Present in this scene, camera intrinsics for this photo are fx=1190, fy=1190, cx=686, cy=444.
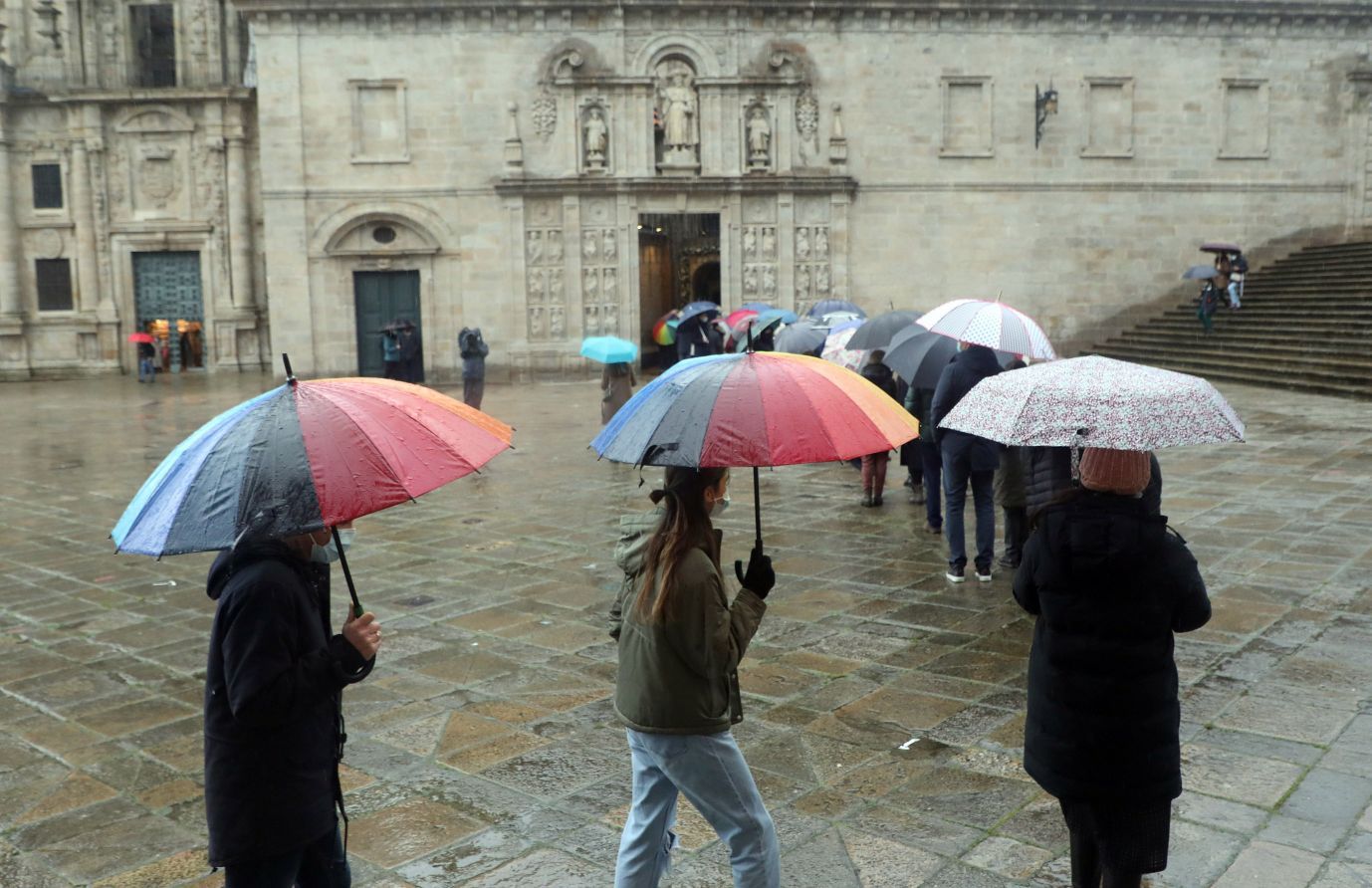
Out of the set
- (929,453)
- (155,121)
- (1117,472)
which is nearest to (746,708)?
(1117,472)

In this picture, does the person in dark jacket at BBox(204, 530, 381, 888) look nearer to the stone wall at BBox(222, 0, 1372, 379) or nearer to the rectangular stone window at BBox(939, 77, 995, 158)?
the stone wall at BBox(222, 0, 1372, 379)

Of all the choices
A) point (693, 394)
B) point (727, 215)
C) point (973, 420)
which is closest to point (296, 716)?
point (693, 394)

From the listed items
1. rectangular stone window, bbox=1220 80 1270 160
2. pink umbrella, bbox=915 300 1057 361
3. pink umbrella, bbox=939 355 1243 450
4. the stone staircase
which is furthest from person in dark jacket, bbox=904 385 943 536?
rectangular stone window, bbox=1220 80 1270 160

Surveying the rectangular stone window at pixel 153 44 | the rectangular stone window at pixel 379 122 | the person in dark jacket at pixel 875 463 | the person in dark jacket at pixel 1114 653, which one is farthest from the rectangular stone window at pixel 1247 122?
the person in dark jacket at pixel 1114 653

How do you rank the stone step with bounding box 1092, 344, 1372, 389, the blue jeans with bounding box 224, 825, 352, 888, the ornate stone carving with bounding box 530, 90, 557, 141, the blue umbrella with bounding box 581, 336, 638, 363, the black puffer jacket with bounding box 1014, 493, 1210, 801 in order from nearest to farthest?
the blue jeans with bounding box 224, 825, 352, 888 → the black puffer jacket with bounding box 1014, 493, 1210, 801 → the blue umbrella with bounding box 581, 336, 638, 363 → the stone step with bounding box 1092, 344, 1372, 389 → the ornate stone carving with bounding box 530, 90, 557, 141

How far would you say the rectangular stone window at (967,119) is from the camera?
26.5m

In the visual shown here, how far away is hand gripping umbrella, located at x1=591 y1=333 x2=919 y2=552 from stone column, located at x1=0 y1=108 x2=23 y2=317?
3030 cm

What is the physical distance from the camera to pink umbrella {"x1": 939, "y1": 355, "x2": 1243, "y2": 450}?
360 cm

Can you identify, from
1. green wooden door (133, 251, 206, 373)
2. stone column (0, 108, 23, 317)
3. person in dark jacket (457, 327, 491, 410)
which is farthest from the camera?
green wooden door (133, 251, 206, 373)

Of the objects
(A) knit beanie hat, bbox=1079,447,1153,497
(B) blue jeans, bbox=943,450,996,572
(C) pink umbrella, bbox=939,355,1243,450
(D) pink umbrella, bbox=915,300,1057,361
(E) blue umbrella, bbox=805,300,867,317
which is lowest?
(B) blue jeans, bbox=943,450,996,572

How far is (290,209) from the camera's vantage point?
2530 centimetres

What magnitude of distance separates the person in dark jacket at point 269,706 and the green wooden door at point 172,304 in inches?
1144

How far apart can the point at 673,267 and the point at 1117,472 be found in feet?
93.8

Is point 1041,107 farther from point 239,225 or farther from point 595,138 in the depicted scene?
point 239,225
